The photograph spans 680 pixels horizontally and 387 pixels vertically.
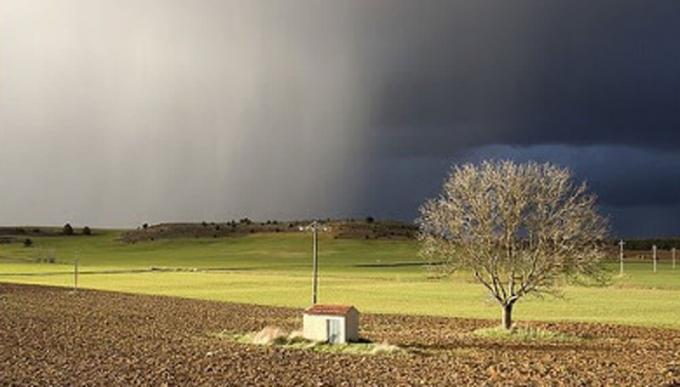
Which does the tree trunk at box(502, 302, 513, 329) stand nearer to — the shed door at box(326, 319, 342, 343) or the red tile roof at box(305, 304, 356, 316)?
the red tile roof at box(305, 304, 356, 316)

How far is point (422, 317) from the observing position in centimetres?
6253

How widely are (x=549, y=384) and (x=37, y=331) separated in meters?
29.6

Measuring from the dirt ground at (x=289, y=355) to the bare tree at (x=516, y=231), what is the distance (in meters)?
3.80

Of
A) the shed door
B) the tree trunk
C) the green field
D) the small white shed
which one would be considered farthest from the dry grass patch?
the shed door

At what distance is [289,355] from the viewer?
42031 mm

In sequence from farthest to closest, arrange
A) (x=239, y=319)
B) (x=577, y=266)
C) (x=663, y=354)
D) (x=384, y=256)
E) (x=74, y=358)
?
(x=384, y=256), (x=239, y=319), (x=577, y=266), (x=663, y=354), (x=74, y=358)

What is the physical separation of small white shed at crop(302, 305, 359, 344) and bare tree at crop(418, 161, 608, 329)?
Result: 8.45 meters

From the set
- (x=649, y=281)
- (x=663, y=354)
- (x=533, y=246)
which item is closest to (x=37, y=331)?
(x=533, y=246)

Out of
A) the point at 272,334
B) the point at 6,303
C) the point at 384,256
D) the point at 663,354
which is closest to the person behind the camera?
the point at 663,354

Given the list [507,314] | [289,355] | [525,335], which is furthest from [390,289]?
[289,355]

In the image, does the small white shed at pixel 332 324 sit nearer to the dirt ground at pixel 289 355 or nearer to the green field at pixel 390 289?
the dirt ground at pixel 289 355

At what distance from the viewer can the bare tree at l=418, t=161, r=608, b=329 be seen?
168ft

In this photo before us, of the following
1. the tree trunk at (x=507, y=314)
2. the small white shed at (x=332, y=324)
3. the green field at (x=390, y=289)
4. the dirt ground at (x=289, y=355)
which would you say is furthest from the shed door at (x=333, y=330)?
the green field at (x=390, y=289)

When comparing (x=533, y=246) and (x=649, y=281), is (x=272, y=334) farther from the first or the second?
(x=649, y=281)
